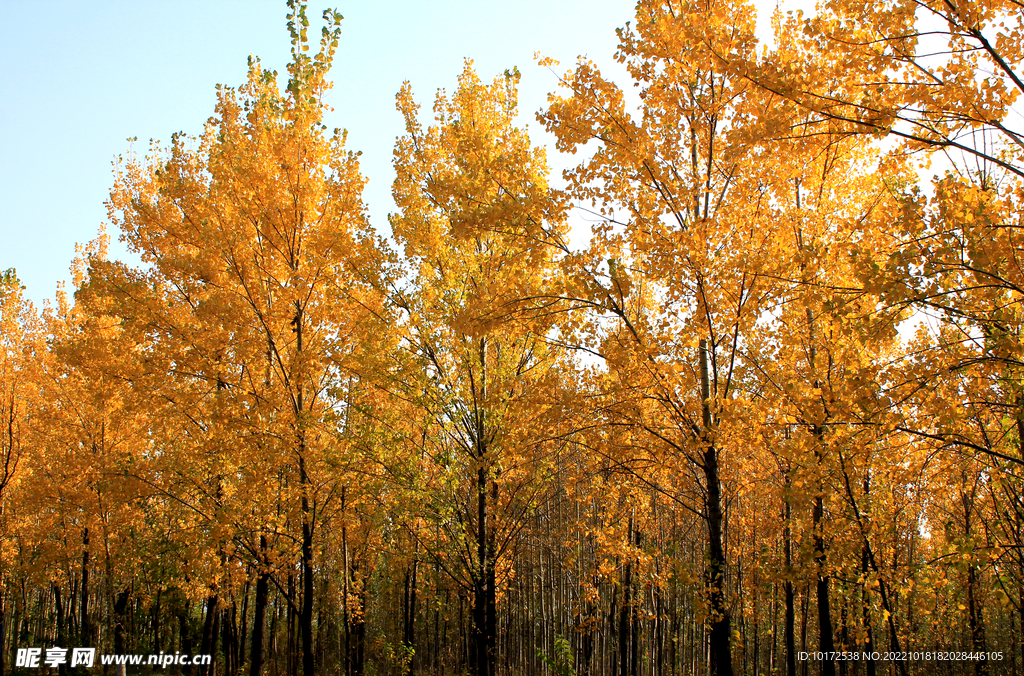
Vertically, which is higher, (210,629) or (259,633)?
(259,633)

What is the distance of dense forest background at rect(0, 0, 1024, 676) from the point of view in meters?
3.89

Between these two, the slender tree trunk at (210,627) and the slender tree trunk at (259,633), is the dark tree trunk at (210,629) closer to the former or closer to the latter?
the slender tree trunk at (210,627)

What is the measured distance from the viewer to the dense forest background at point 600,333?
3889 millimetres

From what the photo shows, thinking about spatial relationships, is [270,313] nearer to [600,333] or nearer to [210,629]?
[600,333]

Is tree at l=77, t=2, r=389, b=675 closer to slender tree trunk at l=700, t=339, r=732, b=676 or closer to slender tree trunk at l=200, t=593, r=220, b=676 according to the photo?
slender tree trunk at l=700, t=339, r=732, b=676

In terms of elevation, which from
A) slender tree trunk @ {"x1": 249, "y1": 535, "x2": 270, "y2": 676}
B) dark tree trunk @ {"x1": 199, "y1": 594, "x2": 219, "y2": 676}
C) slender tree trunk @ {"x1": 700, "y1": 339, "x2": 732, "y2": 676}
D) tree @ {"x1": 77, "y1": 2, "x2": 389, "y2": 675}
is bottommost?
dark tree trunk @ {"x1": 199, "y1": 594, "x2": 219, "y2": 676}

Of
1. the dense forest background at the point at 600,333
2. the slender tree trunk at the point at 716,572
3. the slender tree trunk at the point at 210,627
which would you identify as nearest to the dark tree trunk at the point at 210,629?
the slender tree trunk at the point at 210,627

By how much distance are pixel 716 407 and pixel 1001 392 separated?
8.00 ft

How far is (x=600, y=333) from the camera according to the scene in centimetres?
527

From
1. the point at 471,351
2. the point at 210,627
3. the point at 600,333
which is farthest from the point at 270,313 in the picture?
the point at 210,627

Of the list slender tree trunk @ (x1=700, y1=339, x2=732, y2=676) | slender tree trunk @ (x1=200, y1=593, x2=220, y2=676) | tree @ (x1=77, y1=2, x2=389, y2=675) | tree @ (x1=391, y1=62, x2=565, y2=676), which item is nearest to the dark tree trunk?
slender tree trunk @ (x1=200, y1=593, x2=220, y2=676)

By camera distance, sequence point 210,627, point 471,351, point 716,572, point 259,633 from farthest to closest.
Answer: point 210,627 → point 259,633 → point 471,351 → point 716,572

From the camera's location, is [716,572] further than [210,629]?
No

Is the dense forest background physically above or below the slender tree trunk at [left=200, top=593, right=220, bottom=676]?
above
